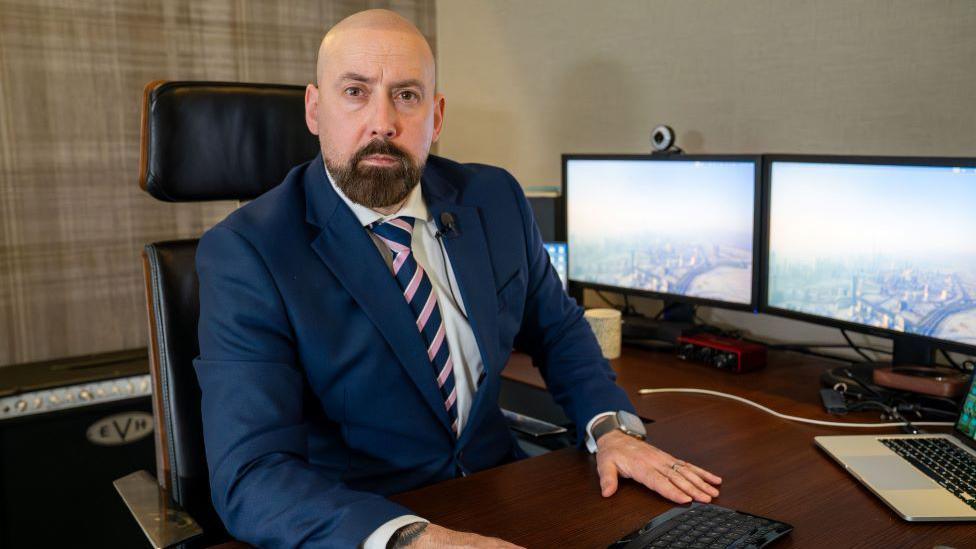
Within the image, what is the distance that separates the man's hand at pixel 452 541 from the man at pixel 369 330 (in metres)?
0.01

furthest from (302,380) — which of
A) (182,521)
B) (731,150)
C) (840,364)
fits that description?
(731,150)

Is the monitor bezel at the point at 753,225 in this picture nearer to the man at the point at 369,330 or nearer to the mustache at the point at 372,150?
the man at the point at 369,330

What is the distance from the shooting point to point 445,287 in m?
1.53

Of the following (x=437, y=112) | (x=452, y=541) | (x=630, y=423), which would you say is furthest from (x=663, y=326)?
(x=452, y=541)

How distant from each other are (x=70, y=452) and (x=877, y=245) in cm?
200

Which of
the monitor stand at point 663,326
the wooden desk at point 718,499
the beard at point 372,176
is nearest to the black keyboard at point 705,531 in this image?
the wooden desk at point 718,499

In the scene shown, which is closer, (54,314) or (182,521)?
(182,521)

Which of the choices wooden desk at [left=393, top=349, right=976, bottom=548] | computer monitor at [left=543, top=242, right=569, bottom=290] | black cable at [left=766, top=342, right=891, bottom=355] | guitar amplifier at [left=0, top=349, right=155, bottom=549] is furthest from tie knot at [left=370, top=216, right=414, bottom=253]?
guitar amplifier at [left=0, top=349, right=155, bottom=549]

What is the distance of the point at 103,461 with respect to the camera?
230 cm

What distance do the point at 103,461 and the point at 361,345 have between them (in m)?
1.30

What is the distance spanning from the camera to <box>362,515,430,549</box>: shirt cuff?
105cm

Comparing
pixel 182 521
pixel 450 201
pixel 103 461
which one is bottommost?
pixel 103 461

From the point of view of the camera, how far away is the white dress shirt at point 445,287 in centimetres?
147

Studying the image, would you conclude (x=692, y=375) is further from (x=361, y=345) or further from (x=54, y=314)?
(x=54, y=314)
